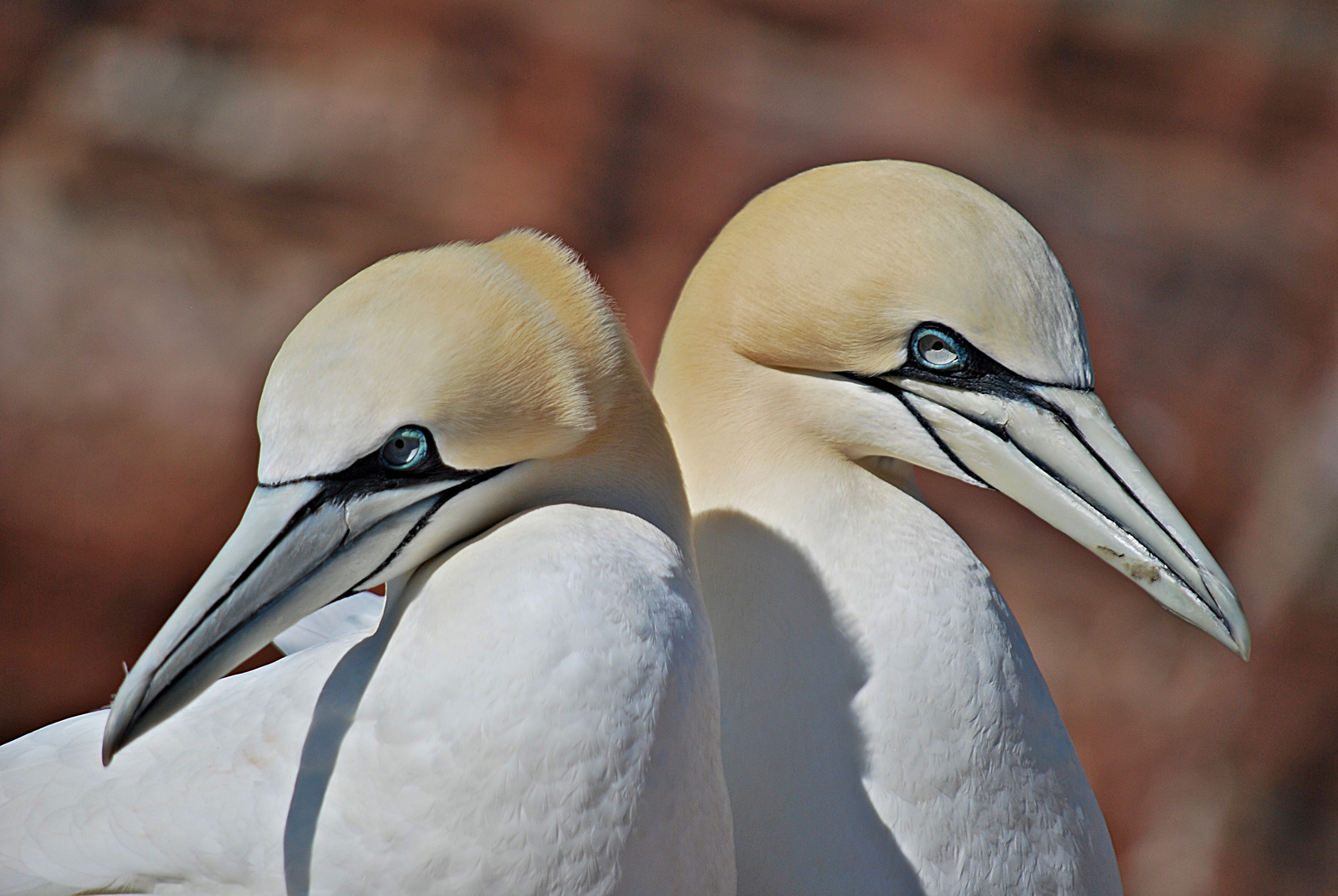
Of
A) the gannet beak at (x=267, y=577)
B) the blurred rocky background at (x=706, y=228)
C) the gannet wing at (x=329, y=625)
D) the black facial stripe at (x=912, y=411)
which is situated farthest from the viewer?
the blurred rocky background at (x=706, y=228)

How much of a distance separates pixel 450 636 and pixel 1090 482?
1044mm

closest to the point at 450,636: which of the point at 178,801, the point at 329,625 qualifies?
the point at 178,801

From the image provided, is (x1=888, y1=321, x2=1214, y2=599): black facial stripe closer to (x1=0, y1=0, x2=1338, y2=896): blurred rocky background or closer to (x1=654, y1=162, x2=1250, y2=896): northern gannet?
(x1=654, y1=162, x2=1250, y2=896): northern gannet

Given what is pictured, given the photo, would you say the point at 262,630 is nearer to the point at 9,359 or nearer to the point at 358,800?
the point at 358,800

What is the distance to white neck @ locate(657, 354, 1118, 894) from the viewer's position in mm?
1935

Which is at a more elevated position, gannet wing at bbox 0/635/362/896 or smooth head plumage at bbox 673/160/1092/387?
smooth head plumage at bbox 673/160/1092/387

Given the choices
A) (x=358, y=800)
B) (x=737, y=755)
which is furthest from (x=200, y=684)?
(x=737, y=755)

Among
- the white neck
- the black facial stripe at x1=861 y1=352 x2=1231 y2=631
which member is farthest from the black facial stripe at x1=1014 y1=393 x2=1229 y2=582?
the white neck

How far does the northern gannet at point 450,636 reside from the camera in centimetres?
152

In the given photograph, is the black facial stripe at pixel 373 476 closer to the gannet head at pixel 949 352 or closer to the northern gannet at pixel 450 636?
the northern gannet at pixel 450 636

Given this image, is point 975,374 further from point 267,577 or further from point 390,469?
point 267,577

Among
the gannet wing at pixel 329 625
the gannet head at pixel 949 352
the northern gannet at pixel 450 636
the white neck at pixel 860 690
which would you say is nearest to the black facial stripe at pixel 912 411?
the gannet head at pixel 949 352

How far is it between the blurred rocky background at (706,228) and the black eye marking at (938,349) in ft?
11.0

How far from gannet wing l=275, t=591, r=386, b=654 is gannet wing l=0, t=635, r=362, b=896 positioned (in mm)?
811
